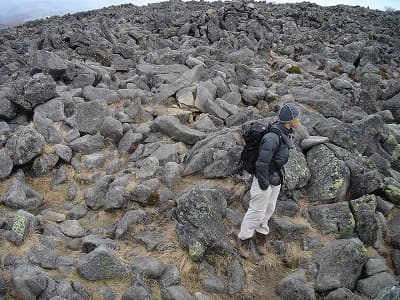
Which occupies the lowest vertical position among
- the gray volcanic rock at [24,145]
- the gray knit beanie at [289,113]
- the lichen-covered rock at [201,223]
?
the lichen-covered rock at [201,223]

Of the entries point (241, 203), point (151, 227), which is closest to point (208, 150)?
point (241, 203)

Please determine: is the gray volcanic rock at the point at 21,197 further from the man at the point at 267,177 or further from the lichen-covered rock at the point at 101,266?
the man at the point at 267,177

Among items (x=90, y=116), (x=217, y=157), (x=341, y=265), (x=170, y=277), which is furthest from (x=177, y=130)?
(x=341, y=265)

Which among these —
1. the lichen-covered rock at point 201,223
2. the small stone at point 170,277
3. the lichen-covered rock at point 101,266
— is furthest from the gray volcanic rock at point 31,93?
the small stone at point 170,277

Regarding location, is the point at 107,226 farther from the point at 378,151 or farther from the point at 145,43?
the point at 145,43

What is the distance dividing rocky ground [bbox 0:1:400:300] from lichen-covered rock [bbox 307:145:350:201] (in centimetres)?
4

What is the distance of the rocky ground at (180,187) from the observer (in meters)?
10.3

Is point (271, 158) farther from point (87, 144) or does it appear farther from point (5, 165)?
point (5, 165)

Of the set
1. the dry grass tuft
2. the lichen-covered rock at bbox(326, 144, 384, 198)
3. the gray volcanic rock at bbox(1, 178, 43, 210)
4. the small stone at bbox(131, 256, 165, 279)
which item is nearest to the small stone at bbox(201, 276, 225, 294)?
the small stone at bbox(131, 256, 165, 279)

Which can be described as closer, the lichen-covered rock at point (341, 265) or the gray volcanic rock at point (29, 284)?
the gray volcanic rock at point (29, 284)

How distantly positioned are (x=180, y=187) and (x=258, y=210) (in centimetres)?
354

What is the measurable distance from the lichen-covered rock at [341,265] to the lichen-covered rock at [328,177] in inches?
83.7

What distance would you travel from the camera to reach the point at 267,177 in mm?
10047

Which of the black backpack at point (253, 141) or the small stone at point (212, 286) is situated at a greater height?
the black backpack at point (253, 141)
